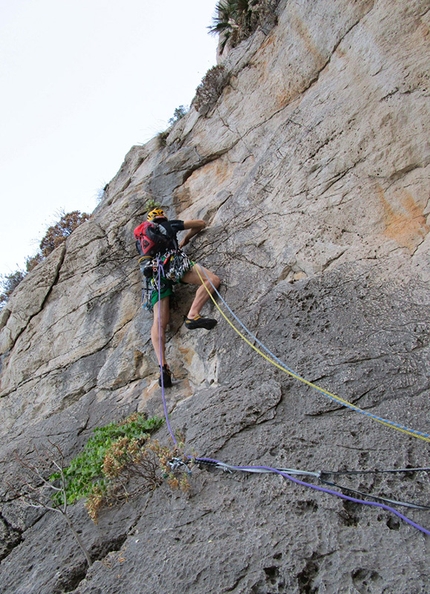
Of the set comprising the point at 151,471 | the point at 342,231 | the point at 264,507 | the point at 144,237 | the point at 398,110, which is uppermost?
the point at 144,237

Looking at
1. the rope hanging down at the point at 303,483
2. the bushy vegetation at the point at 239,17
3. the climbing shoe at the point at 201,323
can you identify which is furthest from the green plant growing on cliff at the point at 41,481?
the bushy vegetation at the point at 239,17

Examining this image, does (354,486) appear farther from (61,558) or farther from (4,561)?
(4,561)

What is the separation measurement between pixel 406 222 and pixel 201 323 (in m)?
2.82

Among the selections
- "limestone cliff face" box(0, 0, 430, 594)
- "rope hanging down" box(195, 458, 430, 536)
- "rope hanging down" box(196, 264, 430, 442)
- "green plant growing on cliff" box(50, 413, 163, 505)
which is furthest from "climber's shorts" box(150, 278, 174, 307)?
"rope hanging down" box(195, 458, 430, 536)

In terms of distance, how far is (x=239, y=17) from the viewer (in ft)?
30.2

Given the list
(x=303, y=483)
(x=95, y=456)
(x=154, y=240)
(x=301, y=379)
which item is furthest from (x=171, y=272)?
(x=303, y=483)

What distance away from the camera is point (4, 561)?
13.9 ft

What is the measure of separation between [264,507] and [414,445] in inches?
50.3

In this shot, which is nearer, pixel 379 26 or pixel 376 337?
pixel 376 337

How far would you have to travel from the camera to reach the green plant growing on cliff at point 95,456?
4.75 meters

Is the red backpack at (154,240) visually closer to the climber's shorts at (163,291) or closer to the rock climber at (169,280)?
the rock climber at (169,280)

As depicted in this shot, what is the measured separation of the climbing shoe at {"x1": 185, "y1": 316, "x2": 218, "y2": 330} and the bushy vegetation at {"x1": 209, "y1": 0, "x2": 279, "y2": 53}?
5910 millimetres

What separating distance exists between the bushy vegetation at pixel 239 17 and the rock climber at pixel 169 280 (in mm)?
4486

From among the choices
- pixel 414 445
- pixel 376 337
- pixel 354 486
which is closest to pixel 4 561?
pixel 354 486
